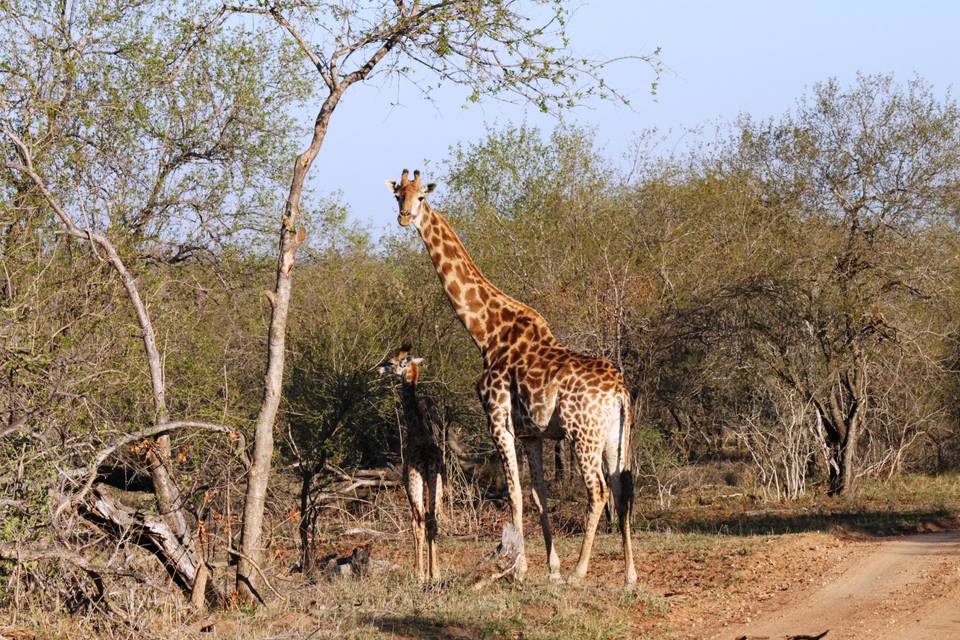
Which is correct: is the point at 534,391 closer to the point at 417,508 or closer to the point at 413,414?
the point at 413,414

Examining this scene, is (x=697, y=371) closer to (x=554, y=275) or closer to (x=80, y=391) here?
(x=554, y=275)

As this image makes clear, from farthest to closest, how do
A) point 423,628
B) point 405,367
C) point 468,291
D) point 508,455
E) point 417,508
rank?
point 405,367
point 468,291
point 417,508
point 508,455
point 423,628

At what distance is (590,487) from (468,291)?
2576 mm

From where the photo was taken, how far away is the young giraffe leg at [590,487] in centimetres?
1074

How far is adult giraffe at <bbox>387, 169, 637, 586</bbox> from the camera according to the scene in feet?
35.6

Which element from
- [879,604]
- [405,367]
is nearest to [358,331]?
[405,367]

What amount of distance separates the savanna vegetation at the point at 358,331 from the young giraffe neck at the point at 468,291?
2.01 m

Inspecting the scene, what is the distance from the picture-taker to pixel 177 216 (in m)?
13.9

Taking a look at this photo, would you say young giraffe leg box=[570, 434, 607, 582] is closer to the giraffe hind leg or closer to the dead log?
the giraffe hind leg

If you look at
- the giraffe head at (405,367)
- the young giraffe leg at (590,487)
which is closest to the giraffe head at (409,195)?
the giraffe head at (405,367)

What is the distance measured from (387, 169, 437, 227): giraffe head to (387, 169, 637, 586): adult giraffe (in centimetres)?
1

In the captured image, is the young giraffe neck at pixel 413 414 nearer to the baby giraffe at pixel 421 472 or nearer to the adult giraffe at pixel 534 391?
the baby giraffe at pixel 421 472

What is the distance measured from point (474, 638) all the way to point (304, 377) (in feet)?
26.2

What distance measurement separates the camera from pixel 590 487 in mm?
10828
